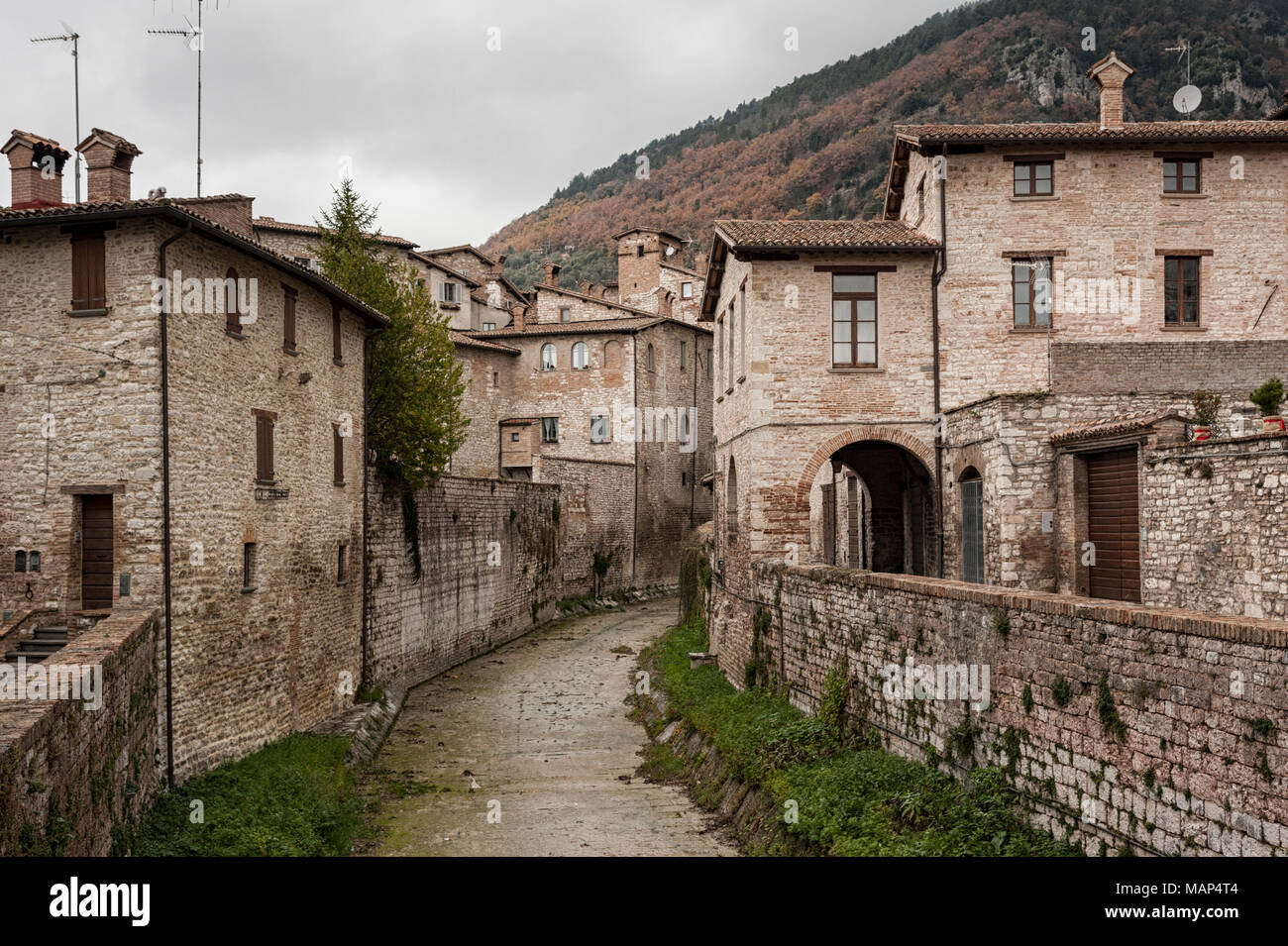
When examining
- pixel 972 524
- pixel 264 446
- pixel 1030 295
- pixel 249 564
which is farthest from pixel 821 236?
pixel 249 564

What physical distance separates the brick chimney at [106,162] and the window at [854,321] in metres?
13.6

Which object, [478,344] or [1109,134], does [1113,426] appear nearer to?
[1109,134]

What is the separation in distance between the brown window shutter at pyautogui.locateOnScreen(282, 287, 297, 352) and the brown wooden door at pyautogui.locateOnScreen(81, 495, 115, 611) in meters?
4.95

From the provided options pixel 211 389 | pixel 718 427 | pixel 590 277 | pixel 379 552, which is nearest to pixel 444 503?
pixel 379 552

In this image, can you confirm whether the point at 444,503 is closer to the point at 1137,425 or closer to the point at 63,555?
the point at 63,555

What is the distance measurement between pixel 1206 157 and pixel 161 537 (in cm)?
2251

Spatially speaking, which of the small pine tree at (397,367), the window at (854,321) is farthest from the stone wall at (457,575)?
the window at (854,321)

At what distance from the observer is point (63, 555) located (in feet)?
48.9

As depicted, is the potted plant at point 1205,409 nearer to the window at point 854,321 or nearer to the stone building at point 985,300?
the stone building at point 985,300

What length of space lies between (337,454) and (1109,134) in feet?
59.5

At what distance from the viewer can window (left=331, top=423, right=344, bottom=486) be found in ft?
70.4

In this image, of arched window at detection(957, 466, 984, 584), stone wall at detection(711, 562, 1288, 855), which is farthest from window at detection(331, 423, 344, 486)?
arched window at detection(957, 466, 984, 584)

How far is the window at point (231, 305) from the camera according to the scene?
16.4 m

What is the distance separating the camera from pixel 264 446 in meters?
18.0
